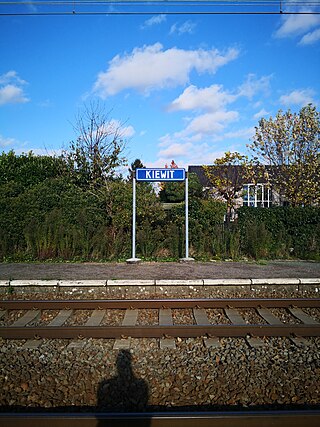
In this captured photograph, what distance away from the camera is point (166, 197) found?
94.4 feet

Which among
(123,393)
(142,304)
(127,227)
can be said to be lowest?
(123,393)

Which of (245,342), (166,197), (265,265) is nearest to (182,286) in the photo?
(245,342)

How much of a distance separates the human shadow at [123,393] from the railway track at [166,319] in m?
1.27

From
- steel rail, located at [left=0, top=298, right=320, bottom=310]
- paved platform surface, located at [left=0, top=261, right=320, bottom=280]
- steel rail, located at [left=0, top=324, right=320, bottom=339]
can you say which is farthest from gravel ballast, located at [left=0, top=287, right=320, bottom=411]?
paved platform surface, located at [left=0, top=261, right=320, bottom=280]

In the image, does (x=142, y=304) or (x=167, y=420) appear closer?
(x=167, y=420)

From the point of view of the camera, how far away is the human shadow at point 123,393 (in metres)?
3.72

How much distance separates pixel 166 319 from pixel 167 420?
314 cm

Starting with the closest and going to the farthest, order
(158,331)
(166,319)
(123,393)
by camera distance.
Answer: (123,393) < (158,331) < (166,319)

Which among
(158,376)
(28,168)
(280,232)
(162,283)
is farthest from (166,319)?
(28,168)

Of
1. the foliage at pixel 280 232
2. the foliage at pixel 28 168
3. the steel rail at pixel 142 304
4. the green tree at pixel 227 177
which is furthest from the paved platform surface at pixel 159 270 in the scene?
the green tree at pixel 227 177

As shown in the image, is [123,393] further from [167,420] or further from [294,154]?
[294,154]

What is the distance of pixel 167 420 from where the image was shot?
3289 millimetres

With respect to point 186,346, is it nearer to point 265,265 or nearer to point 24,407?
point 24,407

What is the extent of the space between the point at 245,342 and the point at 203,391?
1.68 m
